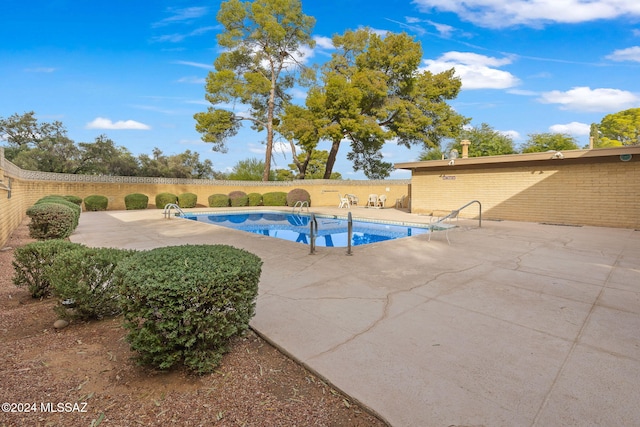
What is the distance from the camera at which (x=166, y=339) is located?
6.26 feet

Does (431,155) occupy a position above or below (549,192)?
above

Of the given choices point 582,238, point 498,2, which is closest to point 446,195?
point 582,238

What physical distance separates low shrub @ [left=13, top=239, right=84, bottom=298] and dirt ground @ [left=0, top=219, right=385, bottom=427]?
3.16 feet

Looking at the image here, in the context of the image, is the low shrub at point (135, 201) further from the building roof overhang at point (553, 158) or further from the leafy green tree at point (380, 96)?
the building roof overhang at point (553, 158)

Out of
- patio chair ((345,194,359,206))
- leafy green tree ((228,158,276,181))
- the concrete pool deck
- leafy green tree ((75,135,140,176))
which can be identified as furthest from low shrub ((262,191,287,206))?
the concrete pool deck

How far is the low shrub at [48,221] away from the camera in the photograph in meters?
6.37

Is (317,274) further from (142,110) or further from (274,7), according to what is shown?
(274,7)

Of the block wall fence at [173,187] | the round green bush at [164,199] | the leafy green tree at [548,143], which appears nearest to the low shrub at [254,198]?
the block wall fence at [173,187]

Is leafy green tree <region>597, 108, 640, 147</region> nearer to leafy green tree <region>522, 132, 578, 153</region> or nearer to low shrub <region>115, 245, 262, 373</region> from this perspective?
leafy green tree <region>522, 132, 578, 153</region>

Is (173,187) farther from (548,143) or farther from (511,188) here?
(548,143)

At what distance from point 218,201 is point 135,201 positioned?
13.6 ft

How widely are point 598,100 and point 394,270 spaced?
4311cm

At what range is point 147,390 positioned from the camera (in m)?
1.90

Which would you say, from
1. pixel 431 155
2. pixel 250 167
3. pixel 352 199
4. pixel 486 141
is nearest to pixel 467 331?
pixel 352 199
